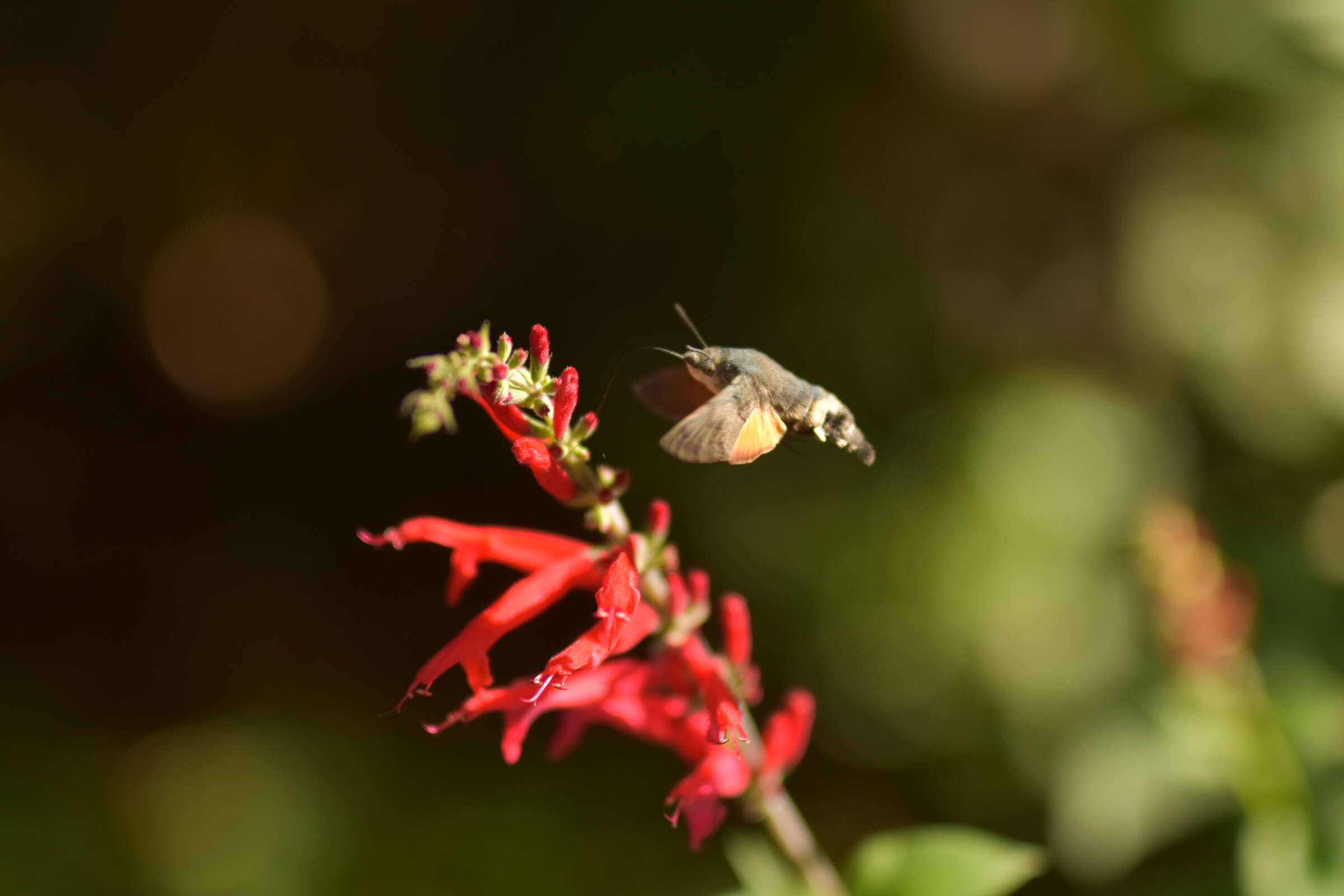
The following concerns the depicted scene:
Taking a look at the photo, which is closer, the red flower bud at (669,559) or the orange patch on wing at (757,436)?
the orange patch on wing at (757,436)

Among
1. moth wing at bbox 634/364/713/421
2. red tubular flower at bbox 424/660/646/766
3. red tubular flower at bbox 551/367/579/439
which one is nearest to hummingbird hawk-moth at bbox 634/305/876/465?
moth wing at bbox 634/364/713/421

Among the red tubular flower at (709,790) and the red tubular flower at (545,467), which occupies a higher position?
the red tubular flower at (545,467)

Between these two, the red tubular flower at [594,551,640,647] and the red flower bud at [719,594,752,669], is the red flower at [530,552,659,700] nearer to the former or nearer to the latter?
the red tubular flower at [594,551,640,647]

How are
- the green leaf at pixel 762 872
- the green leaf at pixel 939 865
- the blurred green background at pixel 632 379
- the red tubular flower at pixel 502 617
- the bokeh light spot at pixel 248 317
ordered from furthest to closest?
1. the bokeh light spot at pixel 248 317
2. the blurred green background at pixel 632 379
3. the green leaf at pixel 762 872
4. the green leaf at pixel 939 865
5. the red tubular flower at pixel 502 617

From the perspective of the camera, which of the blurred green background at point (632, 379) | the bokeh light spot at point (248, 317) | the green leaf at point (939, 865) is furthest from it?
the bokeh light spot at point (248, 317)

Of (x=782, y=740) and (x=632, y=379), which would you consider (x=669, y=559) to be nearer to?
(x=782, y=740)

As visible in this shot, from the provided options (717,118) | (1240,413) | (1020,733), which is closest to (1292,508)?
(1240,413)

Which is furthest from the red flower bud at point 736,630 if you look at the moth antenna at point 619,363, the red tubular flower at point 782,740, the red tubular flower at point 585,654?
the moth antenna at point 619,363

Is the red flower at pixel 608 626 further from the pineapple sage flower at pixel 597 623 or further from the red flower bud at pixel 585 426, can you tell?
the red flower bud at pixel 585 426

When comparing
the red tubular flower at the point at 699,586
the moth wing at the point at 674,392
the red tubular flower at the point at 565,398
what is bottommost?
the red tubular flower at the point at 699,586
